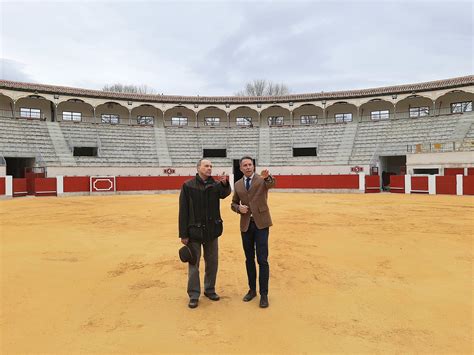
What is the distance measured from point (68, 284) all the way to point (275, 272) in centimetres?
285

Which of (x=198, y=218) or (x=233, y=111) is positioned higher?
(x=233, y=111)

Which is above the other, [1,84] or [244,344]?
[1,84]

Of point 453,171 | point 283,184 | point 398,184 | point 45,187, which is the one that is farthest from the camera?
point 283,184

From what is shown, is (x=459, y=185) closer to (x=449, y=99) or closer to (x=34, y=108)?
(x=449, y=99)

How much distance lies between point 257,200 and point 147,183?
21.1m

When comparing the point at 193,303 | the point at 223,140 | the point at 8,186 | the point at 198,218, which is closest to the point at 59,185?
the point at 8,186

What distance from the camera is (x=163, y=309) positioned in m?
3.48

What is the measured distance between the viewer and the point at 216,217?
3.73 metres

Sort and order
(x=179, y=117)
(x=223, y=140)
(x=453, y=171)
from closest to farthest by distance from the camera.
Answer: (x=453, y=171) < (x=223, y=140) < (x=179, y=117)

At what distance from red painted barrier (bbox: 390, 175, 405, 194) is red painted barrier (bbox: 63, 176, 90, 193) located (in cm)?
2049

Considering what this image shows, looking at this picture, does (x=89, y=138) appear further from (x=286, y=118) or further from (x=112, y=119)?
(x=286, y=118)

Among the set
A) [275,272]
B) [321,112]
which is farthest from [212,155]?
[275,272]

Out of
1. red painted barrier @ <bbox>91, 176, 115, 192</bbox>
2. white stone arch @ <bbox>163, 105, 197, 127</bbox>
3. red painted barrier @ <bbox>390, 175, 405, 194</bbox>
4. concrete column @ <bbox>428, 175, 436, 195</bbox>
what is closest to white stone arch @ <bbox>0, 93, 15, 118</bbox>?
red painted barrier @ <bbox>91, 176, 115, 192</bbox>

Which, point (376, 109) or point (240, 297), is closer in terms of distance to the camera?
point (240, 297)
